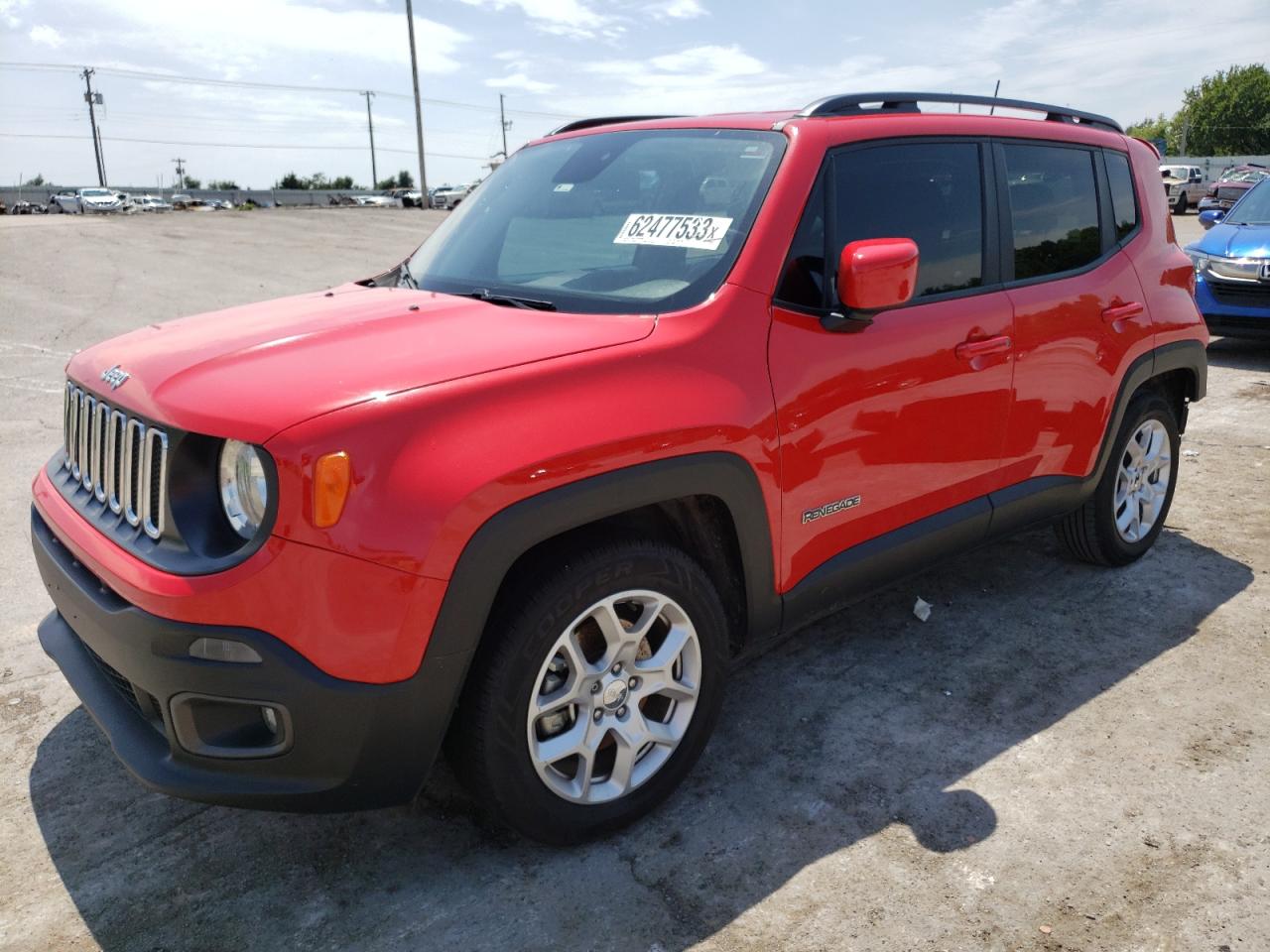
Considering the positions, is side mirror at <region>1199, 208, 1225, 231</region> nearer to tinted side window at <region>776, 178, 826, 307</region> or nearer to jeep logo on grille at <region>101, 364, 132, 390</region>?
tinted side window at <region>776, 178, 826, 307</region>

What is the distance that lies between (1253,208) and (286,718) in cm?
1083

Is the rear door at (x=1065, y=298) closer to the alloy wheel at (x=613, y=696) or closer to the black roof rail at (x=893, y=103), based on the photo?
the black roof rail at (x=893, y=103)

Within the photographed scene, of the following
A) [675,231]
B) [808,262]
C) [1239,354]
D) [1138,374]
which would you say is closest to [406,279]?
[675,231]

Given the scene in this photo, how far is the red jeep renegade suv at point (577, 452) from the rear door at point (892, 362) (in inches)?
0.5

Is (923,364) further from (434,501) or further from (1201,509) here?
(1201,509)

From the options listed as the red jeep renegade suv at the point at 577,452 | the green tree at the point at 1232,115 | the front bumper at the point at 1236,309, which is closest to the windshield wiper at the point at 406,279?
the red jeep renegade suv at the point at 577,452

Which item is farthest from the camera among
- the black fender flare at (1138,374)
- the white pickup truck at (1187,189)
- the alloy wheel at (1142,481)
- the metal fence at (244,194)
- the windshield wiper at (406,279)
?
the metal fence at (244,194)

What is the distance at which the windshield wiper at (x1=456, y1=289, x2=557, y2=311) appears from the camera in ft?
9.52

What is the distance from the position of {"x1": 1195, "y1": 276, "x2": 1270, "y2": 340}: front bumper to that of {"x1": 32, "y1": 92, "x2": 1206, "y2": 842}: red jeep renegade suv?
6.06 m

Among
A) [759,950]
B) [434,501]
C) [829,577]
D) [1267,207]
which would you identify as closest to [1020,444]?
[829,577]

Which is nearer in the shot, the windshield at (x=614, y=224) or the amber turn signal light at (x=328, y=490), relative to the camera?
the amber turn signal light at (x=328, y=490)

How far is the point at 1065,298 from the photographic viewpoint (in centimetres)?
376

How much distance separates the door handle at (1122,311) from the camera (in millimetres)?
3949

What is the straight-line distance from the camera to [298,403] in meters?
2.19
